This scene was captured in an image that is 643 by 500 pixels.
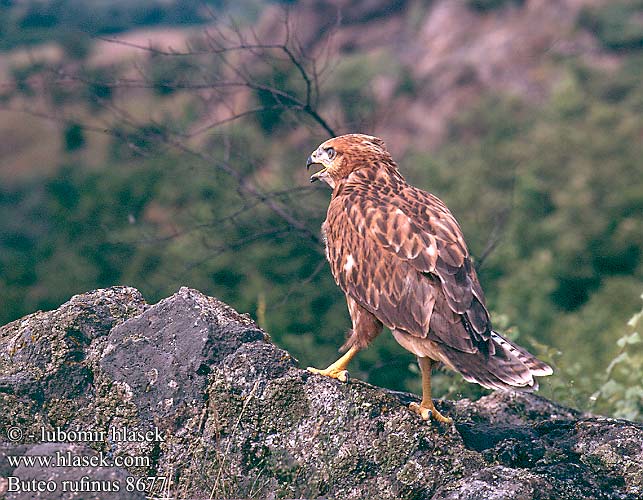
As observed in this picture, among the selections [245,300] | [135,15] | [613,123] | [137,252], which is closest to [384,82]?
[613,123]

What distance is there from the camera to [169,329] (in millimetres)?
5324

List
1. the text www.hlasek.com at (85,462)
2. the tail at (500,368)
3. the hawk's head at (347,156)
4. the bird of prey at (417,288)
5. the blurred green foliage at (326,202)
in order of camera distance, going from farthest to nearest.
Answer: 1. the blurred green foliage at (326,202)
2. the hawk's head at (347,156)
3. the bird of prey at (417,288)
4. the tail at (500,368)
5. the text www.hlasek.com at (85,462)

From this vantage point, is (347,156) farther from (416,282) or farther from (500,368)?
(500,368)

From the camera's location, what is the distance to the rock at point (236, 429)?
4781 millimetres

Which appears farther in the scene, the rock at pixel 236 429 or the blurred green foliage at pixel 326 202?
the blurred green foliage at pixel 326 202

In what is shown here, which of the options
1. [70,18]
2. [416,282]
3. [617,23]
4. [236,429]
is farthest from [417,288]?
[617,23]

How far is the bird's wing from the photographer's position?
5.39 m

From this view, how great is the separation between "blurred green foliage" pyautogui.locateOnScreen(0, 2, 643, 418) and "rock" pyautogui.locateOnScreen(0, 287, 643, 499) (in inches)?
87.8

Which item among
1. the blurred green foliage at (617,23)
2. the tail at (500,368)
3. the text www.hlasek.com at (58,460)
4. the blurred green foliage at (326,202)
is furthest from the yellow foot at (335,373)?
the blurred green foliage at (617,23)

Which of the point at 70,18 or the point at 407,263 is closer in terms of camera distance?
the point at 407,263

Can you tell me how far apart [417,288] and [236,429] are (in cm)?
131

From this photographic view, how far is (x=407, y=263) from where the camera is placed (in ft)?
18.3

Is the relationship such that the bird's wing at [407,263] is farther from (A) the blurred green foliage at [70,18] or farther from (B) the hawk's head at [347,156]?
(A) the blurred green foliage at [70,18]

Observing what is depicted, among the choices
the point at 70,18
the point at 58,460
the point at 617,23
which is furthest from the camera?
the point at 617,23
